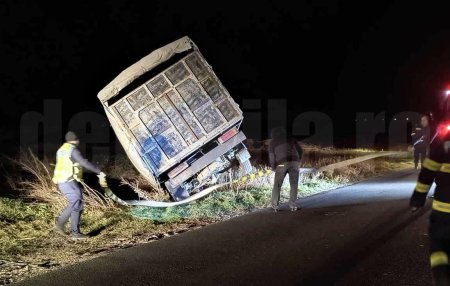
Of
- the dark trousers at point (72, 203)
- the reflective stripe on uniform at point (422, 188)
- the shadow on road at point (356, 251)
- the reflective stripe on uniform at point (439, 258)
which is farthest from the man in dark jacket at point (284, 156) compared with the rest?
the reflective stripe on uniform at point (439, 258)

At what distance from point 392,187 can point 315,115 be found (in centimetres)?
2649

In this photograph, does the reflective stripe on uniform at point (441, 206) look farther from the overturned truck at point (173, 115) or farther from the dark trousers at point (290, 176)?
the overturned truck at point (173, 115)

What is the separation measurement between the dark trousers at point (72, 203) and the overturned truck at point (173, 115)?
9.28 ft

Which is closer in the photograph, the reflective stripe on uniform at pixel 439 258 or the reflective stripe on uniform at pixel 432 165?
the reflective stripe on uniform at pixel 439 258

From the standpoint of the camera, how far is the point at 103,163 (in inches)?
586

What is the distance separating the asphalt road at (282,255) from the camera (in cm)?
526

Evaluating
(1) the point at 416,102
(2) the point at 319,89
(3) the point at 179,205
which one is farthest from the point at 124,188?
(1) the point at 416,102

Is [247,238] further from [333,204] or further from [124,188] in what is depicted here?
[124,188]

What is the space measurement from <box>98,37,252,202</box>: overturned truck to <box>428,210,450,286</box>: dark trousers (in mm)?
6786

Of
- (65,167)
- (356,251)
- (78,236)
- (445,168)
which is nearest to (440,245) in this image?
(445,168)

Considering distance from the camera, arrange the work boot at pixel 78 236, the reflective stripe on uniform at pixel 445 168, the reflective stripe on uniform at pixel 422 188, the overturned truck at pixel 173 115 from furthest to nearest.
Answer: the overturned truck at pixel 173 115, the work boot at pixel 78 236, the reflective stripe on uniform at pixel 422 188, the reflective stripe on uniform at pixel 445 168

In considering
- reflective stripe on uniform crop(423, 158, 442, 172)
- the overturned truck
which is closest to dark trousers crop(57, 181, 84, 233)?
the overturned truck

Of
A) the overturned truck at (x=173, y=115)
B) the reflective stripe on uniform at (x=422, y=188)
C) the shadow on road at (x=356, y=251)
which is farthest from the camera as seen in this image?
the overturned truck at (x=173, y=115)

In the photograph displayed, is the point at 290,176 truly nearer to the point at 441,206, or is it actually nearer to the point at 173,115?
the point at 173,115
